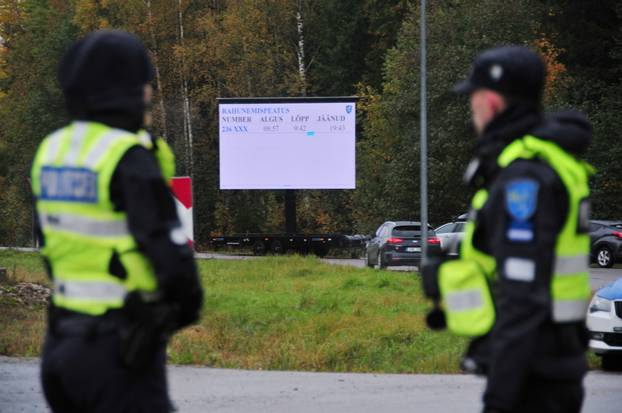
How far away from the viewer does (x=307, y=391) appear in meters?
11.2

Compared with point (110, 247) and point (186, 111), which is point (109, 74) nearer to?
point (110, 247)

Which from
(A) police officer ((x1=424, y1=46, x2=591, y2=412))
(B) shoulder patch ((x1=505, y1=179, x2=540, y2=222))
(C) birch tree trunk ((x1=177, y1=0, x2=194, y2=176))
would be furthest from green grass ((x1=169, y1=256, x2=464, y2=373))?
(C) birch tree trunk ((x1=177, y1=0, x2=194, y2=176))

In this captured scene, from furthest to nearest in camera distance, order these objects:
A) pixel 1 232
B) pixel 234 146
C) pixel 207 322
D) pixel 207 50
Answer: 1. pixel 1 232
2. pixel 207 50
3. pixel 234 146
4. pixel 207 322

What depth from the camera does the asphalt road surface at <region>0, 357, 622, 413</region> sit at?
1018cm

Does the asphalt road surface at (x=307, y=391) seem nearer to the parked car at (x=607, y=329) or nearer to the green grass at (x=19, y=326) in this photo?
the parked car at (x=607, y=329)

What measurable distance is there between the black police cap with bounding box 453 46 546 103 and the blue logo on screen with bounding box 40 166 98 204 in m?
1.34

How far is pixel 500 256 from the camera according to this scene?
4309mm

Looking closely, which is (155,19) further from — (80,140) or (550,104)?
(80,140)

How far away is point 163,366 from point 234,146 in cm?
4221

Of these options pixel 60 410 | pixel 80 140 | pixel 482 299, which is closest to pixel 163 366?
pixel 60 410

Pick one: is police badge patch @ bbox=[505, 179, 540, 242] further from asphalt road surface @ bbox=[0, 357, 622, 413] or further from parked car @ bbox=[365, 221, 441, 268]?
parked car @ bbox=[365, 221, 441, 268]

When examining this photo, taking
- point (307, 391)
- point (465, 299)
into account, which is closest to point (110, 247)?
point (465, 299)

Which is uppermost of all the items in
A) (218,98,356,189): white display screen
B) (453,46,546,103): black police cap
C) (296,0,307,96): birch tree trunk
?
(296,0,307,96): birch tree trunk

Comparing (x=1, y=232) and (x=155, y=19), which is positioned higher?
(x=155, y=19)
